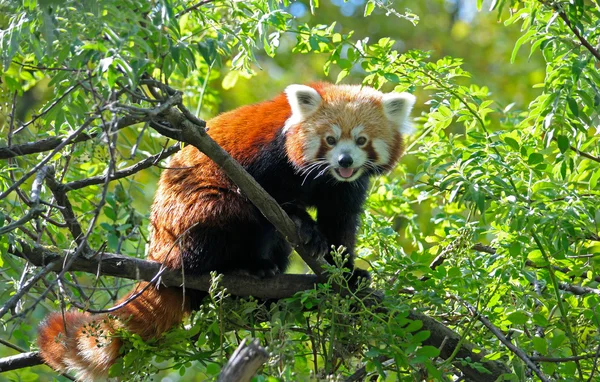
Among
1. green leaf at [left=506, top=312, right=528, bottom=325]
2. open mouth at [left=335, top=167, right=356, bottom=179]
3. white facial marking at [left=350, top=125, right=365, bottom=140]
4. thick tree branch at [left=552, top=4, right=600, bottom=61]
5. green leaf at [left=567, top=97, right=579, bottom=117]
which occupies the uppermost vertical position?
thick tree branch at [left=552, top=4, right=600, bottom=61]

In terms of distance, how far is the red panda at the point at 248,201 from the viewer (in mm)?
3902

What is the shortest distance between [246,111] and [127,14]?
6.48 feet

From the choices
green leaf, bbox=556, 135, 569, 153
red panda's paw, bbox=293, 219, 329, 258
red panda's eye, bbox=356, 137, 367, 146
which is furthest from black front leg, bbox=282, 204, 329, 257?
A: green leaf, bbox=556, 135, 569, 153

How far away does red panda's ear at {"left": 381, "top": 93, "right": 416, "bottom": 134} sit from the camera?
15.0 ft

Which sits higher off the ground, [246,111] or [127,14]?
[127,14]

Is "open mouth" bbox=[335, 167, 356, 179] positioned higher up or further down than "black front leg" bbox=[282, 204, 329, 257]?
higher up

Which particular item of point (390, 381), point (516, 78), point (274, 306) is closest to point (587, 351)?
point (390, 381)

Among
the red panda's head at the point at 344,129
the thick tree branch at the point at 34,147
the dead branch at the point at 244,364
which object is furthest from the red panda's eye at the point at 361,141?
the dead branch at the point at 244,364

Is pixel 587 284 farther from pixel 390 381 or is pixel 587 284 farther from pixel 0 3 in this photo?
pixel 0 3

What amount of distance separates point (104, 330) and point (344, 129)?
5.95ft

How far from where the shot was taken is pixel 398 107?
468cm

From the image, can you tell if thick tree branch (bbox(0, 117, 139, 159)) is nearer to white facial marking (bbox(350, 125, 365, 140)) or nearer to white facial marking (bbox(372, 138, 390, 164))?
white facial marking (bbox(350, 125, 365, 140))

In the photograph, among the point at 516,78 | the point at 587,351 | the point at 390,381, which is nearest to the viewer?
the point at 587,351

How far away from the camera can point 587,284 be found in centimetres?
383
